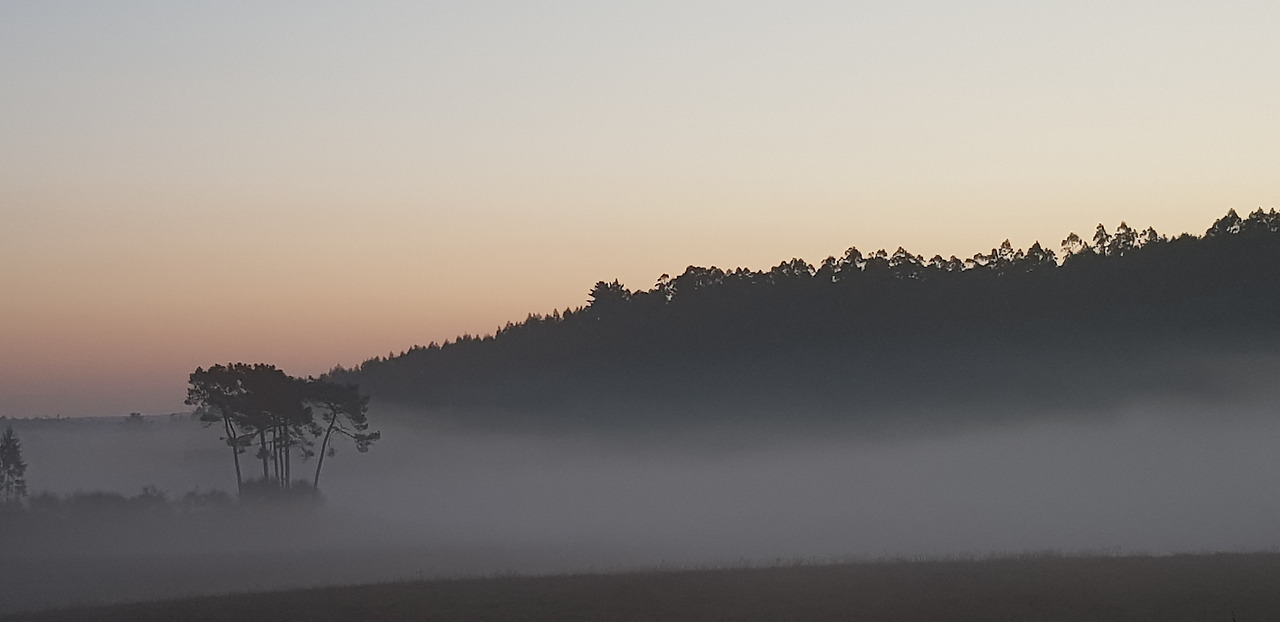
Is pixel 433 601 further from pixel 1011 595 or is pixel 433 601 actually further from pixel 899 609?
pixel 1011 595

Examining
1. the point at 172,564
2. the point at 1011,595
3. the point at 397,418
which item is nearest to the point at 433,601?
the point at 1011,595

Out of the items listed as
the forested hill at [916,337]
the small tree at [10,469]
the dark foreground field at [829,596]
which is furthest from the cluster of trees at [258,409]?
the forested hill at [916,337]

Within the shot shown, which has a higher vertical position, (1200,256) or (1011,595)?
(1200,256)

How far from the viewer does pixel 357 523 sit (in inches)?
3391

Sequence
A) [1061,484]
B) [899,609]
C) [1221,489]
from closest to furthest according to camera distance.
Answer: [899,609] < [1221,489] < [1061,484]

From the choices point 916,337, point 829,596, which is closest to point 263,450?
point 829,596

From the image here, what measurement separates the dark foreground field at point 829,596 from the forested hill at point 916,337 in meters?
100

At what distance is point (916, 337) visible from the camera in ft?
494

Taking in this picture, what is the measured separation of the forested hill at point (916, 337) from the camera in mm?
132875

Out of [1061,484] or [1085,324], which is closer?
[1061,484]

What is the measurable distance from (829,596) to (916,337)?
395 ft

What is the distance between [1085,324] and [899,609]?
391ft

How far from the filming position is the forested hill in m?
133

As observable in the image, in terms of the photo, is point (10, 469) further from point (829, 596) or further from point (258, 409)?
point (829, 596)
